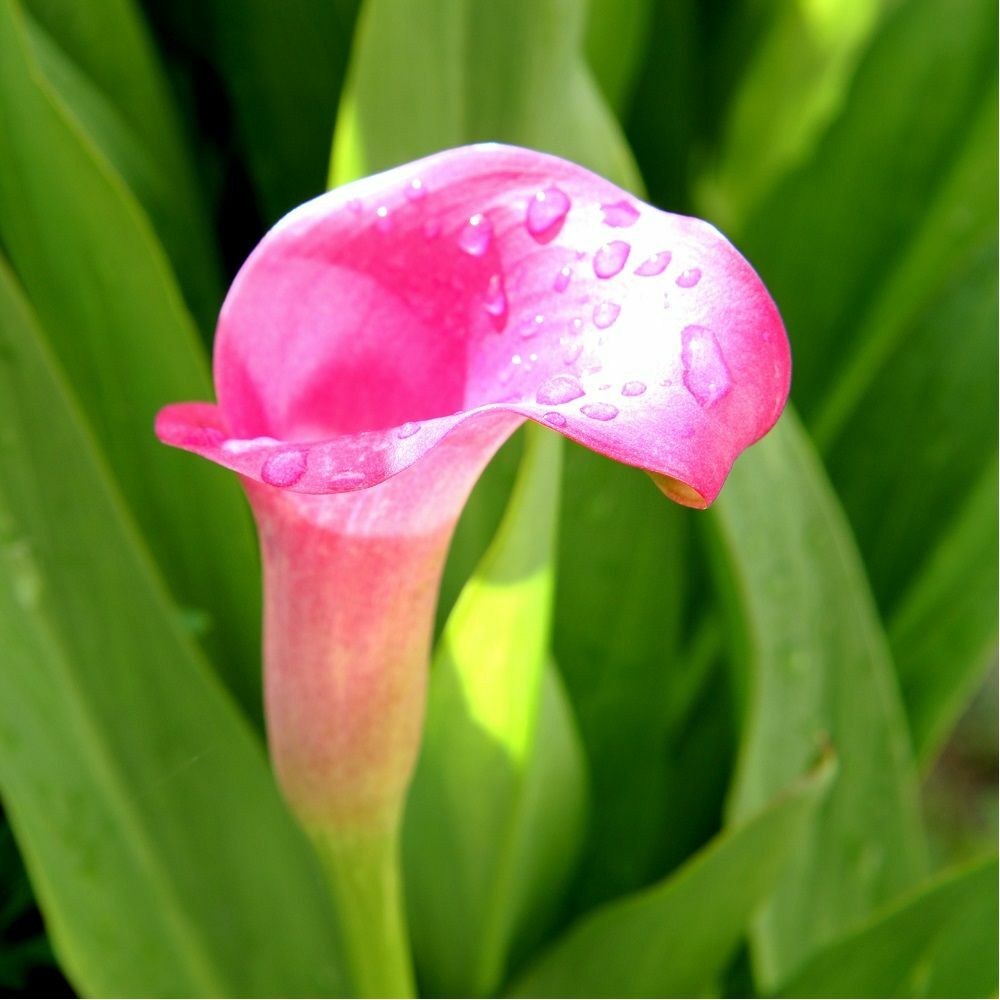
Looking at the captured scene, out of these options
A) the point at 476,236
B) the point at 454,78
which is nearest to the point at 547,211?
the point at 476,236

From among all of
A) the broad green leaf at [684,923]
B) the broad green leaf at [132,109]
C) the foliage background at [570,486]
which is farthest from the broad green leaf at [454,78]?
the broad green leaf at [684,923]

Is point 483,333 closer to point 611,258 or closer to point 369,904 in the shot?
point 611,258

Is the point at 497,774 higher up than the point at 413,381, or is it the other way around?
→ the point at 413,381

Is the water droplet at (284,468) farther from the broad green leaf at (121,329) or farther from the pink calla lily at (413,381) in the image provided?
the broad green leaf at (121,329)

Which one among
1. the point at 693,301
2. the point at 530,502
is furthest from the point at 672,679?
the point at 693,301

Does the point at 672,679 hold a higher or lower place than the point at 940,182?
lower

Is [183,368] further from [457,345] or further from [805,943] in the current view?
[805,943]

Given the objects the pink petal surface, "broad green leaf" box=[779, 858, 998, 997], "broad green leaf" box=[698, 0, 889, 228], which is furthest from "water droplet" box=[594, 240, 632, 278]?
"broad green leaf" box=[698, 0, 889, 228]
